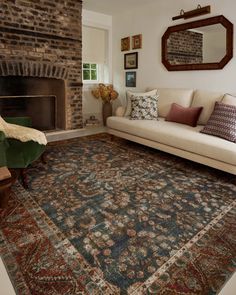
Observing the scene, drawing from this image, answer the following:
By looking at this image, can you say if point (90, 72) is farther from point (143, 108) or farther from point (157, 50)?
point (143, 108)

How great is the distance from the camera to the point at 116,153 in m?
3.44

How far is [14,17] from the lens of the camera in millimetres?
3631

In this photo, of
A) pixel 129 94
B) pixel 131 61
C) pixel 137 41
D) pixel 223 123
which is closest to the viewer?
pixel 223 123

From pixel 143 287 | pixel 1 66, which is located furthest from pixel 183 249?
pixel 1 66

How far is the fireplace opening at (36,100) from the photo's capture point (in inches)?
157

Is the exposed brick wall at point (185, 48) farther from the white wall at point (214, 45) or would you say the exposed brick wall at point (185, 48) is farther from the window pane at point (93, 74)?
the window pane at point (93, 74)

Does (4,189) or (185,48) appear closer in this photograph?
(4,189)

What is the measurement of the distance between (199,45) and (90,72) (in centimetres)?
243

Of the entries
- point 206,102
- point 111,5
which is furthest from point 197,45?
point 111,5

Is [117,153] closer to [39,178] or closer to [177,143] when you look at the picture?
[177,143]

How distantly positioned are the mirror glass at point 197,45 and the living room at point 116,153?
28 mm

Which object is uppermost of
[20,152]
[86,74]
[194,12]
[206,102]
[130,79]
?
[194,12]

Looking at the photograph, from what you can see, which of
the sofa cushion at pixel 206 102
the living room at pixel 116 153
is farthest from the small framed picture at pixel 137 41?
the sofa cushion at pixel 206 102

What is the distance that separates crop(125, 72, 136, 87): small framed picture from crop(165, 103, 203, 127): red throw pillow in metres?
1.47
